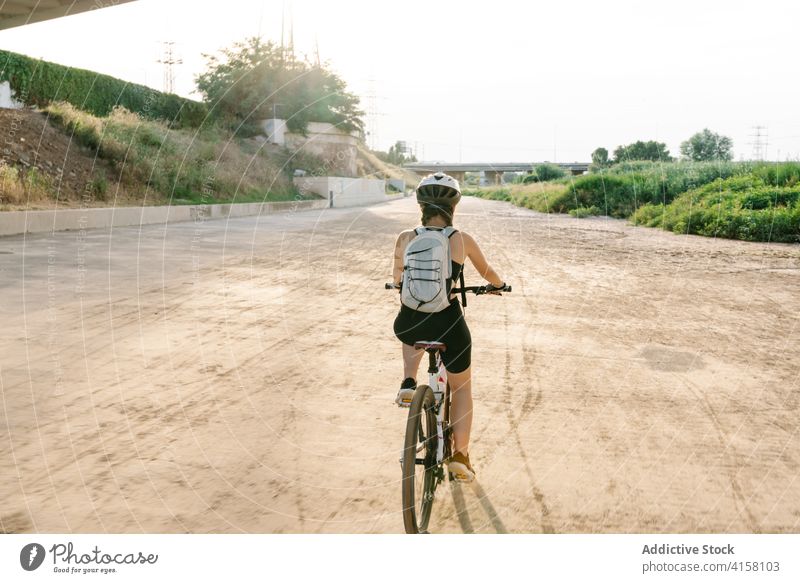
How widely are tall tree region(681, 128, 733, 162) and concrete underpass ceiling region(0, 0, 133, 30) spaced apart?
56.7 feet

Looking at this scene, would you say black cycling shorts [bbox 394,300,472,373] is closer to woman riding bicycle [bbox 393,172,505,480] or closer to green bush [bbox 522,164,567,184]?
woman riding bicycle [bbox 393,172,505,480]

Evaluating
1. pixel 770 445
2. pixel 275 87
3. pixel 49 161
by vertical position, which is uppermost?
pixel 275 87

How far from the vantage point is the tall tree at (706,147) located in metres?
24.3

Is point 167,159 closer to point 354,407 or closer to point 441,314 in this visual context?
point 354,407

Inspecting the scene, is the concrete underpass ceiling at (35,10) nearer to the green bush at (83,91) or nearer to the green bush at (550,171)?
the green bush at (83,91)

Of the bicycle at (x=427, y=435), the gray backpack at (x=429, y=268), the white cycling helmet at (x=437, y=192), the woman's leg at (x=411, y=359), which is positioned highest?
the white cycling helmet at (x=437, y=192)

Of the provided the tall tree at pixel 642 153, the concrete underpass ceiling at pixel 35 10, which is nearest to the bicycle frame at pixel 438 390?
the concrete underpass ceiling at pixel 35 10

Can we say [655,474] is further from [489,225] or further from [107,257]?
[489,225]

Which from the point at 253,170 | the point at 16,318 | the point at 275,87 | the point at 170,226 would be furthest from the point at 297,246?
the point at 275,87

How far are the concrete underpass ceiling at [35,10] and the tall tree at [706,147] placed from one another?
1728 centimetres

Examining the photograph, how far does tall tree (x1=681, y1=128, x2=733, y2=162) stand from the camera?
2427 cm

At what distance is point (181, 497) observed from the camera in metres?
3.91

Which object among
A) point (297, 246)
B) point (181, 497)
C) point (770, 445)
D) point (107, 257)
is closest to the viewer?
point (181, 497)

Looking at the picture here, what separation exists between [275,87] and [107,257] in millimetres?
33615
